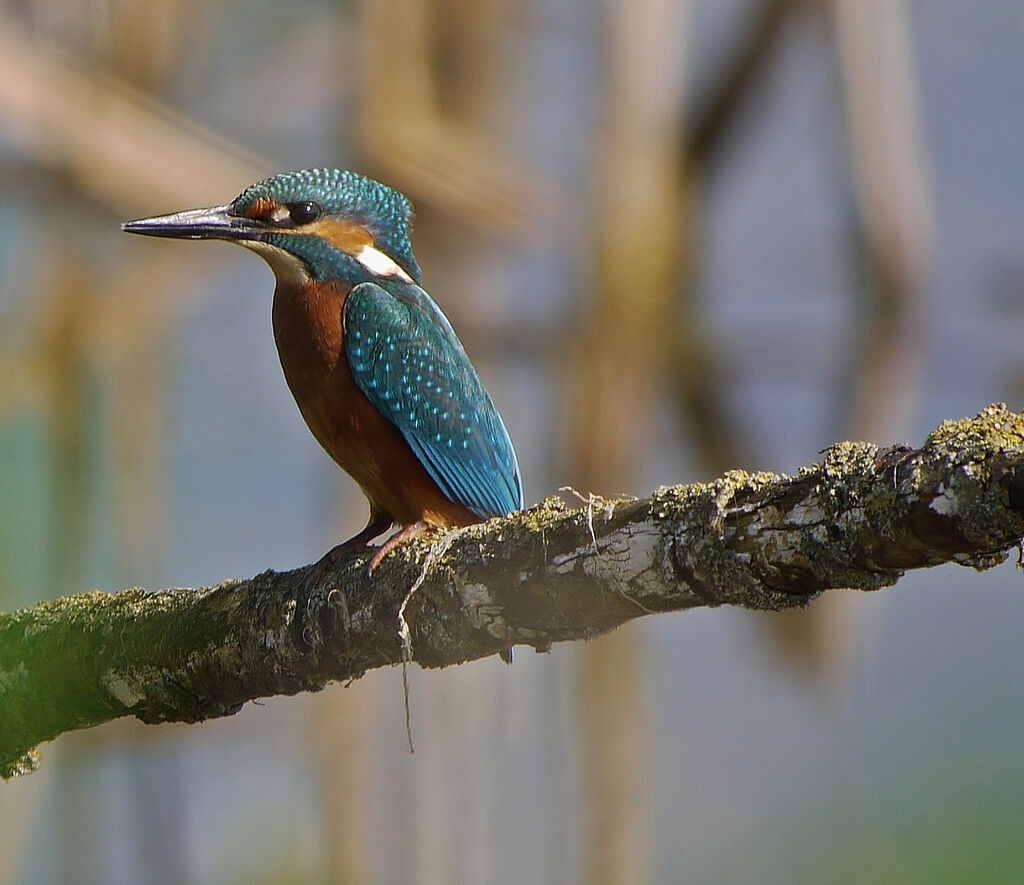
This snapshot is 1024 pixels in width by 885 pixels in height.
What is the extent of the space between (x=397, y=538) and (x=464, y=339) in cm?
305

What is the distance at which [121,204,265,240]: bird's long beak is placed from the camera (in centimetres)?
288

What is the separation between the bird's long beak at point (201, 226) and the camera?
2881 mm

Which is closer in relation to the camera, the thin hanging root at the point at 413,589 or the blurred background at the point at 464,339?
the thin hanging root at the point at 413,589

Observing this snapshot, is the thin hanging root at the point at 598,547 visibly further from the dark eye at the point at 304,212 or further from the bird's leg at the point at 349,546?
the dark eye at the point at 304,212

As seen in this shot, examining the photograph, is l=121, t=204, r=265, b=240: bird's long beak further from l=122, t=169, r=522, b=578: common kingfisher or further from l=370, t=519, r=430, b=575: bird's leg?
l=370, t=519, r=430, b=575: bird's leg

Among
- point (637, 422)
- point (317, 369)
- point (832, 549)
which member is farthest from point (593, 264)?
point (832, 549)

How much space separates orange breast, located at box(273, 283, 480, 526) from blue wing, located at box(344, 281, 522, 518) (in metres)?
0.02

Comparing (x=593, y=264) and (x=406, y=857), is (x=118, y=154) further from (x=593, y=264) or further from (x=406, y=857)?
(x=406, y=857)

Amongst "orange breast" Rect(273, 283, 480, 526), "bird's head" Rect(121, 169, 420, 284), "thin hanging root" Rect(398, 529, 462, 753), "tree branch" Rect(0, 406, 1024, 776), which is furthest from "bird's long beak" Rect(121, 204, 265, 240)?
"thin hanging root" Rect(398, 529, 462, 753)

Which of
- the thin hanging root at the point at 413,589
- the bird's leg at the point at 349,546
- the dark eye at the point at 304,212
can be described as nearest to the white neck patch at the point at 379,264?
the dark eye at the point at 304,212

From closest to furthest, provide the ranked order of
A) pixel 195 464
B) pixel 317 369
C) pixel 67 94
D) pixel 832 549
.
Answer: pixel 832 549 < pixel 317 369 < pixel 67 94 < pixel 195 464

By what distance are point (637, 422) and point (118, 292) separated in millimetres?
2222

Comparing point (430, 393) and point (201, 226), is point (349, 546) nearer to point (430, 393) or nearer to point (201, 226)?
point (430, 393)

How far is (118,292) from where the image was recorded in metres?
4.97
